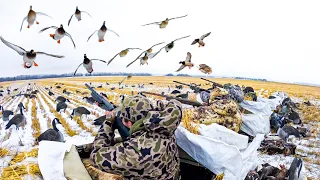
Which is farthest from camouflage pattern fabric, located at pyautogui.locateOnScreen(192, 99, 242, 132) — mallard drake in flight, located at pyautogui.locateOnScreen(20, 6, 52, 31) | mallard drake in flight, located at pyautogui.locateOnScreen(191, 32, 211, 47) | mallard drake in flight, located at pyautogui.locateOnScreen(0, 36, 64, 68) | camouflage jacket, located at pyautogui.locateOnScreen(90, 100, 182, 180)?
mallard drake in flight, located at pyautogui.locateOnScreen(20, 6, 52, 31)

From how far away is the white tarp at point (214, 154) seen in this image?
272 cm

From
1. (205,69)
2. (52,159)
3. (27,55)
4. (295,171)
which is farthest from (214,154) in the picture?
(27,55)

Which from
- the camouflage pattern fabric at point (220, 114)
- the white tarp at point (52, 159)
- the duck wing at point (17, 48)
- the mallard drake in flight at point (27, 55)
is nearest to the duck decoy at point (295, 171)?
the camouflage pattern fabric at point (220, 114)

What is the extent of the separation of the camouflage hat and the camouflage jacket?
0.08 meters

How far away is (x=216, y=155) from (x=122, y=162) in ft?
3.51

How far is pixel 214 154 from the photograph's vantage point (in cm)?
273

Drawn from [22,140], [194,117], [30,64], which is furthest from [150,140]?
[22,140]

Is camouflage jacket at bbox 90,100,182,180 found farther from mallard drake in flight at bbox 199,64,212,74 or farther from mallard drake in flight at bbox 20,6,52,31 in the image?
mallard drake in flight at bbox 199,64,212,74

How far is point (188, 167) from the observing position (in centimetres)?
284

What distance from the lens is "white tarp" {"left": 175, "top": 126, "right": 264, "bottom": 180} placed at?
8.93 feet

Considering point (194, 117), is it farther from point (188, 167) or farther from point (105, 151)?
point (105, 151)

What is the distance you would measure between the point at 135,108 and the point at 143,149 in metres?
0.29

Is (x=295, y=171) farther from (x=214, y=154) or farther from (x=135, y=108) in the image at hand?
(x=135, y=108)

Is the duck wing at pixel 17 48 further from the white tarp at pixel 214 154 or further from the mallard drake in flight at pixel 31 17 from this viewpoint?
the white tarp at pixel 214 154
